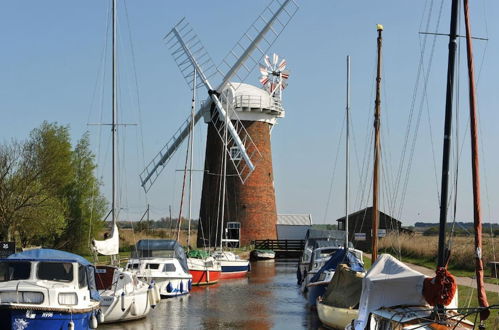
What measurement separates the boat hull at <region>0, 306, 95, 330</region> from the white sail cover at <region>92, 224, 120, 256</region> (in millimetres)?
9130

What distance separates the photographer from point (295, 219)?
85312 mm

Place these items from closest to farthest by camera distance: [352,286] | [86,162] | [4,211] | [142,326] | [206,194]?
[352,286], [142,326], [4,211], [86,162], [206,194]

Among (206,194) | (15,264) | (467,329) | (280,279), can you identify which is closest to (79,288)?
(15,264)

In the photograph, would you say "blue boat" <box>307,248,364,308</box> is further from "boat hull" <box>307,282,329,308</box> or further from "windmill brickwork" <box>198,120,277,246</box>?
"windmill brickwork" <box>198,120,277,246</box>

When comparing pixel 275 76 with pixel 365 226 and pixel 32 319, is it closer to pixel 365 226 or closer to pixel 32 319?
pixel 365 226

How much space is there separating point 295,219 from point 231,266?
3539 centimetres

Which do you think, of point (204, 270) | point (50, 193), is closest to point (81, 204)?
point (50, 193)

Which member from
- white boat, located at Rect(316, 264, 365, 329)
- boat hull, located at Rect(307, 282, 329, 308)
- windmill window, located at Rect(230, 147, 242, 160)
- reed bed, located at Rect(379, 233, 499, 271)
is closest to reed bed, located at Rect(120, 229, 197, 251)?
windmill window, located at Rect(230, 147, 242, 160)

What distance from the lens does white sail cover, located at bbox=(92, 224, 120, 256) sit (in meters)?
29.2

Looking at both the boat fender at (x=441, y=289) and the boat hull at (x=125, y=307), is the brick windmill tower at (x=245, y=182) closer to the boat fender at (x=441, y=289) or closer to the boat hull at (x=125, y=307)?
the boat hull at (x=125, y=307)

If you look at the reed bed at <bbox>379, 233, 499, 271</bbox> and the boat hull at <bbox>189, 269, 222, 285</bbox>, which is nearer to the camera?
the reed bed at <bbox>379, 233, 499, 271</bbox>

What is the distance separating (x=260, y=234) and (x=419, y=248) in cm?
2195

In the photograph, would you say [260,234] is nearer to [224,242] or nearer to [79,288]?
[224,242]

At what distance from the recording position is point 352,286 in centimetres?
2477
